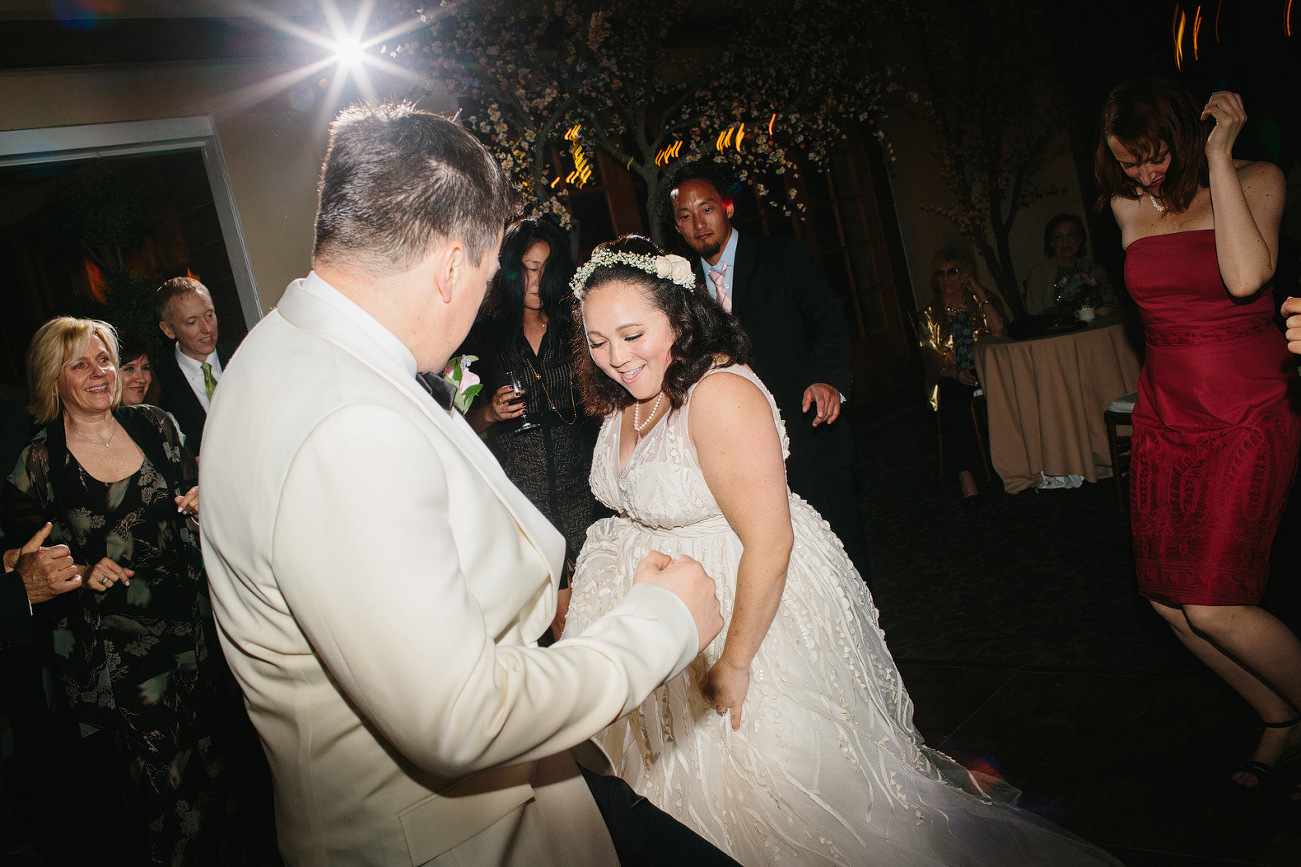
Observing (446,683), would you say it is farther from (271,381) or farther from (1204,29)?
(1204,29)

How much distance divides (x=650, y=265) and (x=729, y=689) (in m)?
1.00

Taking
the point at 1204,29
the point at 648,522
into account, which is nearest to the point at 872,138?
the point at 1204,29

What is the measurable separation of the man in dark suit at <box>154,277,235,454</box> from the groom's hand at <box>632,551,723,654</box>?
3324 millimetres

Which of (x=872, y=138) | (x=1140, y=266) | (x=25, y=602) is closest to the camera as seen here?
(x=25, y=602)

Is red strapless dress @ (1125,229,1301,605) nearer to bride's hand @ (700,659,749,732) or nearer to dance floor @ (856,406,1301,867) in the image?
dance floor @ (856,406,1301,867)

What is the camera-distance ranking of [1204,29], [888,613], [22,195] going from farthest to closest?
[1204,29] → [22,195] → [888,613]

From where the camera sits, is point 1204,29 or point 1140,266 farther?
point 1204,29

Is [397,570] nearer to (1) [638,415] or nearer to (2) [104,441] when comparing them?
(1) [638,415]

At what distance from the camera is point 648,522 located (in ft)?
6.70

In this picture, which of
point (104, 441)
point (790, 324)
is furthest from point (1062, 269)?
point (104, 441)

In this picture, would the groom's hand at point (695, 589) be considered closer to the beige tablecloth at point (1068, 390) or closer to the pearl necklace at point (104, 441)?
the pearl necklace at point (104, 441)

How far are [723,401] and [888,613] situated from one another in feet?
7.44

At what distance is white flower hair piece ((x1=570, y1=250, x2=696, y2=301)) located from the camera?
202 cm

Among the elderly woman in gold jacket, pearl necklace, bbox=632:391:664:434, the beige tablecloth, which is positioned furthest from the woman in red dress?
the elderly woman in gold jacket
